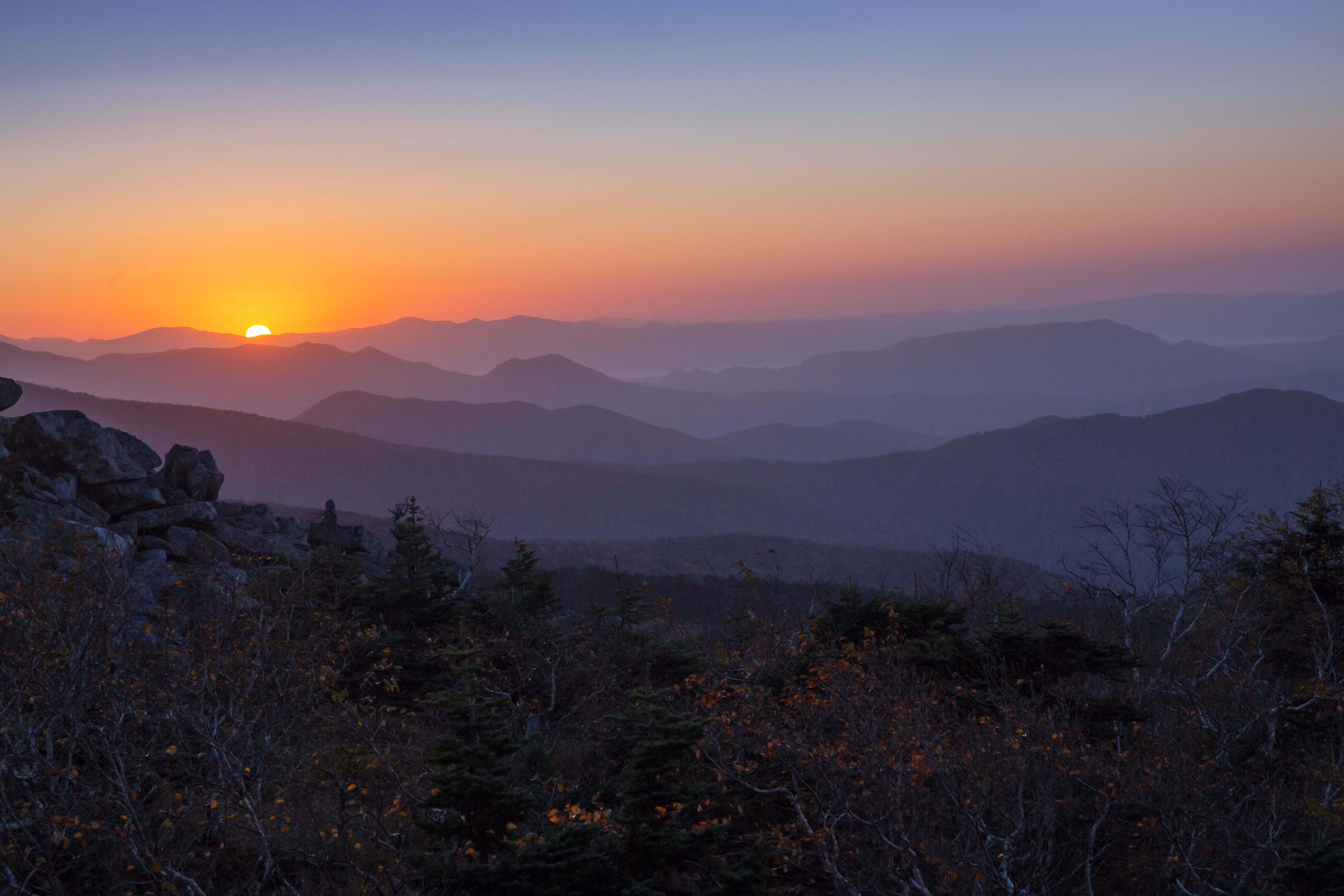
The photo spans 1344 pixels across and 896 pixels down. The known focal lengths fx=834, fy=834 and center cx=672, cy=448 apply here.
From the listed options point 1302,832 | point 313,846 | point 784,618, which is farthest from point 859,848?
point 784,618

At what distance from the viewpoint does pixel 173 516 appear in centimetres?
2403

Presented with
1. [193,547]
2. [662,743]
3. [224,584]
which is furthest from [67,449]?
[662,743]

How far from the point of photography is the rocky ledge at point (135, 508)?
1975 cm

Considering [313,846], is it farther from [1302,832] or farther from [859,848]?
[1302,832]

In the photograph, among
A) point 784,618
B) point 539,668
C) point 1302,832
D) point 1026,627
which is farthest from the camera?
point 784,618

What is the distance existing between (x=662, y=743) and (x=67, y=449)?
21.5 m

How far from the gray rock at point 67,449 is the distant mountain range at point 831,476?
9109 centimetres

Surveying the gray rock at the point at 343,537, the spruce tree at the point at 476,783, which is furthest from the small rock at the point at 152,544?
the spruce tree at the point at 476,783

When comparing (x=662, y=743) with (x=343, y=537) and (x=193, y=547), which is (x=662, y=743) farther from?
(x=343, y=537)

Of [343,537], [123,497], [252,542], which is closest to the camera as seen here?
[123,497]

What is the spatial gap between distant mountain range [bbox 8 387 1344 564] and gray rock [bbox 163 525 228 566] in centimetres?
9082

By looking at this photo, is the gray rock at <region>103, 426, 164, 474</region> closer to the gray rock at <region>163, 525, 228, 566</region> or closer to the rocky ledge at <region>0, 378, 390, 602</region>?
Answer: the rocky ledge at <region>0, 378, 390, 602</region>

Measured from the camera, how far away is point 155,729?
11.8 meters

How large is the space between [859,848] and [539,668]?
33.8ft
